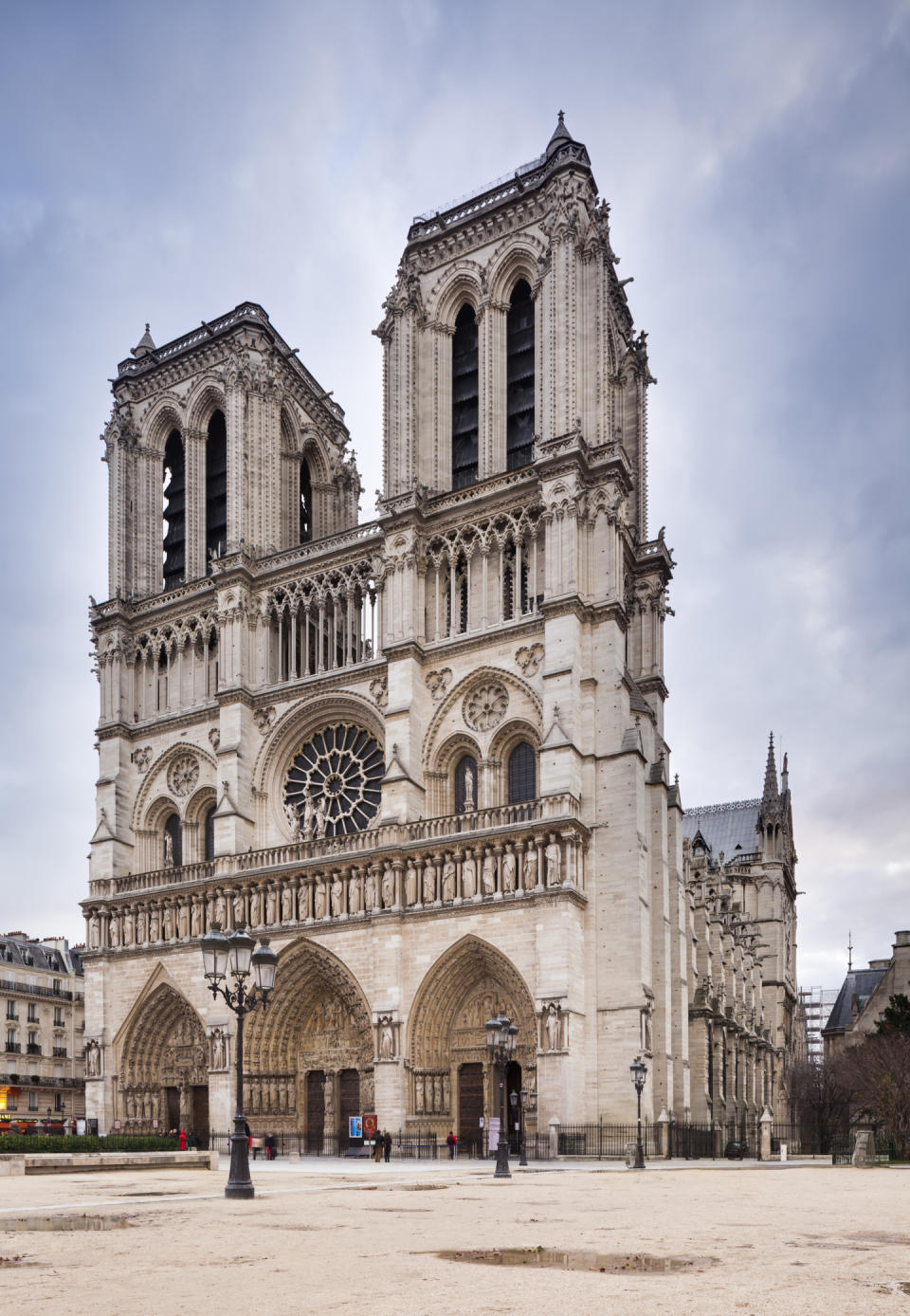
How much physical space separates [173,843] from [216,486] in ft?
44.5

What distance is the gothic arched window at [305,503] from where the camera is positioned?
51412 mm

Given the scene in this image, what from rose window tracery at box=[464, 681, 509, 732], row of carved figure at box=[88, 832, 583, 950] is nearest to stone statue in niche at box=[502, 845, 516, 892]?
row of carved figure at box=[88, 832, 583, 950]

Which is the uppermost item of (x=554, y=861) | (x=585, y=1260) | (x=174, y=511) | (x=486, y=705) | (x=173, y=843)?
(x=174, y=511)

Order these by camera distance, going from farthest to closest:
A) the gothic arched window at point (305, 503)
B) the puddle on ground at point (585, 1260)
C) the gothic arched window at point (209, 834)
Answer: the gothic arched window at point (305, 503), the gothic arched window at point (209, 834), the puddle on ground at point (585, 1260)

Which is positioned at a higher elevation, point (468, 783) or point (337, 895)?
point (468, 783)

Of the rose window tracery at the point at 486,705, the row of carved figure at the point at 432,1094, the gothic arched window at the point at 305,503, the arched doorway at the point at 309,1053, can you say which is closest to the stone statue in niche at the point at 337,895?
the arched doorway at the point at 309,1053

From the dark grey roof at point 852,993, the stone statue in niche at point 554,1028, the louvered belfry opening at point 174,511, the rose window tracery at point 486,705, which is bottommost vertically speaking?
the dark grey roof at point 852,993

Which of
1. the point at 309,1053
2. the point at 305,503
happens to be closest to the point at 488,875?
the point at 309,1053

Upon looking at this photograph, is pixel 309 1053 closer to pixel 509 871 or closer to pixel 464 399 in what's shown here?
pixel 509 871

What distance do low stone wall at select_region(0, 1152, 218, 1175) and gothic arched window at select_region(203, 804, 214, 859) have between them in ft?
59.7

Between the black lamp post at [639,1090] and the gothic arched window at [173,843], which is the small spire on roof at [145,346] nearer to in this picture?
the gothic arched window at [173,843]

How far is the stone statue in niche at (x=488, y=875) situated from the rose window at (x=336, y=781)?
582cm

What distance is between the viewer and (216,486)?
4884 cm

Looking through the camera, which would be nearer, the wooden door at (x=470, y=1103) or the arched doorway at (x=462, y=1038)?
the arched doorway at (x=462, y=1038)
